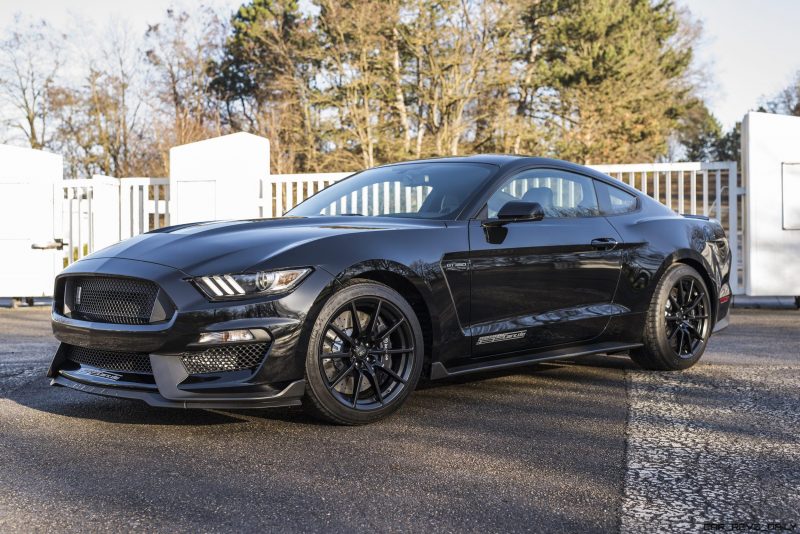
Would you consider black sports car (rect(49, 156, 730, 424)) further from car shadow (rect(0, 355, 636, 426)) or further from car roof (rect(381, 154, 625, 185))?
car shadow (rect(0, 355, 636, 426))

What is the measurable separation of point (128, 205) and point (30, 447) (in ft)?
32.5

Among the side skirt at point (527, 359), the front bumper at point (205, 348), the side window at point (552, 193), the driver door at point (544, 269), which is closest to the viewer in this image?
the front bumper at point (205, 348)

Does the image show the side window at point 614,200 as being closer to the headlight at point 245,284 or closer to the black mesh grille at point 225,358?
the headlight at point 245,284

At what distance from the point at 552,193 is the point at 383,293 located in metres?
1.65

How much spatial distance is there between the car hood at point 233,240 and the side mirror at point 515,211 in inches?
14.2

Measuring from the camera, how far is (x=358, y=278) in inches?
170

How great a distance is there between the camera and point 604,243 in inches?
216

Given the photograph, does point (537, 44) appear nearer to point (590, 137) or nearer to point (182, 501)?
point (590, 137)

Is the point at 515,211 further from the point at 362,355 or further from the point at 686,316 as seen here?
the point at 686,316

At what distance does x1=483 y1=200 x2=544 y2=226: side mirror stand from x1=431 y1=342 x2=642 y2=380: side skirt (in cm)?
80

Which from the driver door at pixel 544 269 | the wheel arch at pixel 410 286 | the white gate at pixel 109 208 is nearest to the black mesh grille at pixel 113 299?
the wheel arch at pixel 410 286

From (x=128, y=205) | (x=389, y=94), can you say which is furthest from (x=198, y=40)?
(x=128, y=205)

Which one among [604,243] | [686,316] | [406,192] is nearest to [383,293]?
[406,192]

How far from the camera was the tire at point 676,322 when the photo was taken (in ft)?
19.1
